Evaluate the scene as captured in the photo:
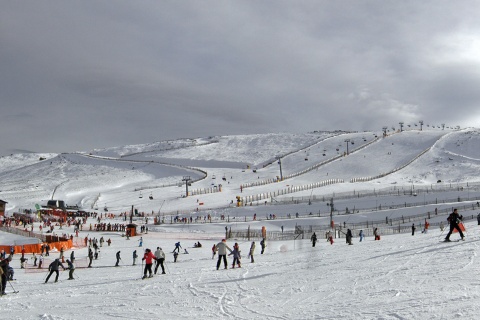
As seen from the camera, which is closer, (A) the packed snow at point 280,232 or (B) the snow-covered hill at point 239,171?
(A) the packed snow at point 280,232

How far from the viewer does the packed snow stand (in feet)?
29.7

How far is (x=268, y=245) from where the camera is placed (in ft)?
92.5

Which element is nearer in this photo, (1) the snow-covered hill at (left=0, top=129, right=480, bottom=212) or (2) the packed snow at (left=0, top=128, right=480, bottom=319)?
(2) the packed snow at (left=0, top=128, right=480, bottom=319)

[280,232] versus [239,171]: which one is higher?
[239,171]

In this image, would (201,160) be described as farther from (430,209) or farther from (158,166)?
(430,209)

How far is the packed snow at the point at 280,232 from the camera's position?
Answer: 9.05 m

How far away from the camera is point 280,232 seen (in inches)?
1455

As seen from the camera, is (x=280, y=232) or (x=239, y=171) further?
(x=239, y=171)

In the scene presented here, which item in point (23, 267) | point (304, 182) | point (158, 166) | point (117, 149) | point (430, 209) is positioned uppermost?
point (117, 149)

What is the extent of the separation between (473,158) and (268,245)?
6497 cm

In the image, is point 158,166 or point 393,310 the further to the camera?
point 158,166

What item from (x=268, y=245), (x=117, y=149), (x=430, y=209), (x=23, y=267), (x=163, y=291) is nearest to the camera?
(x=163, y=291)

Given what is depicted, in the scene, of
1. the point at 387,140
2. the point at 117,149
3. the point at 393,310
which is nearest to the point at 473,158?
the point at 387,140

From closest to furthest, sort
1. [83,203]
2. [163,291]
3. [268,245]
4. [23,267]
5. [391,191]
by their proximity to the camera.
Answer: [163,291], [23,267], [268,245], [391,191], [83,203]
